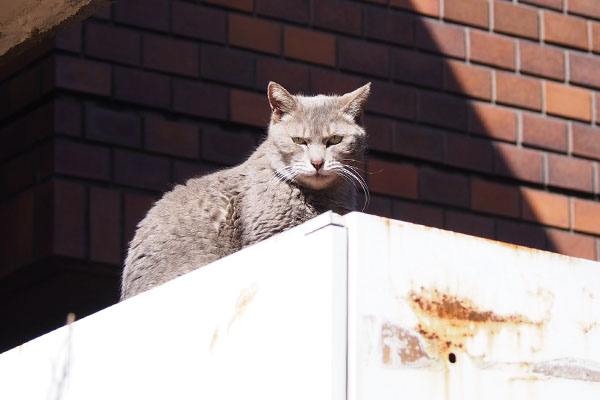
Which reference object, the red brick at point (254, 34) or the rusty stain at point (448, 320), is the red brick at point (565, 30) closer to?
the red brick at point (254, 34)

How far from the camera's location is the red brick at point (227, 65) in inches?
166

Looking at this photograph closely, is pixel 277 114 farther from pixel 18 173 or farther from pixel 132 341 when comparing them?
pixel 132 341

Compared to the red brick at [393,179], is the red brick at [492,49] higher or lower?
higher

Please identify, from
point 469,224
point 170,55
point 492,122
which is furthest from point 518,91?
point 170,55

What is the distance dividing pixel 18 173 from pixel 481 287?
7.81 feet

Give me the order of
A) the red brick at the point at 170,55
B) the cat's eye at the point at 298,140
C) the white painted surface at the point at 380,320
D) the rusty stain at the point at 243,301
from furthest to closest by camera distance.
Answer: the red brick at the point at 170,55 → the cat's eye at the point at 298,140 → the rusty stain at the point at 243,301 → the white painted surface at the point at 380,320

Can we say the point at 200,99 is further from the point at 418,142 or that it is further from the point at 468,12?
the point at 468,12

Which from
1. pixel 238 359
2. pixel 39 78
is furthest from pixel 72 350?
pixel 39 78

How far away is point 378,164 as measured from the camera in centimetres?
443

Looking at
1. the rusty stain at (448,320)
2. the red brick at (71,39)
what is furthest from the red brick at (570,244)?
the rusty stain at (448,320)

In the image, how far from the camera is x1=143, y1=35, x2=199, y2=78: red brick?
4.11 metres

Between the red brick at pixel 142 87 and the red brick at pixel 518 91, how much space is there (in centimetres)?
144

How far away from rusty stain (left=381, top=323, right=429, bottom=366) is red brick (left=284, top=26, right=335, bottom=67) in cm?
258

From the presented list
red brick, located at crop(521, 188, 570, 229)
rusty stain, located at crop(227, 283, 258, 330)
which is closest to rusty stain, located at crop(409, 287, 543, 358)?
rusty stain, located at crop(227, 283, 258, 330)
